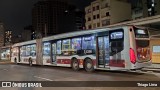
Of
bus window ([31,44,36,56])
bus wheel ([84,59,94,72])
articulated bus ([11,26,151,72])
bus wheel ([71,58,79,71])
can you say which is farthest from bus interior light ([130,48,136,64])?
bus window ([31,44,36,56])

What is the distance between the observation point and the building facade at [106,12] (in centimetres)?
6825

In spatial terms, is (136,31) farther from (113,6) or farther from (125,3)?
(125,3)

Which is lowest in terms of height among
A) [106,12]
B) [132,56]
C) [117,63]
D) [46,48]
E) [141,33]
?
[117,63]

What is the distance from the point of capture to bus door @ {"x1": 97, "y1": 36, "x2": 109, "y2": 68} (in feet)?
55.3

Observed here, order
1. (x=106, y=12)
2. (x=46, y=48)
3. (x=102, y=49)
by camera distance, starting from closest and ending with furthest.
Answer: (x=102, y=49), (x=46, y=48), (x=106, y=12)

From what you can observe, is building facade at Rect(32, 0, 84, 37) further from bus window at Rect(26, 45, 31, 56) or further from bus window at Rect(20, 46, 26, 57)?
bus window at Rect(26, 45, 31, 56)

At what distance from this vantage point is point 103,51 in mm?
17219

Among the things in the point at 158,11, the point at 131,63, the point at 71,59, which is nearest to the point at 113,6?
→ the point at 158,11

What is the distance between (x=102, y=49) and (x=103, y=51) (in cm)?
20

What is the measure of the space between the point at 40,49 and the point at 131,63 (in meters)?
13.7

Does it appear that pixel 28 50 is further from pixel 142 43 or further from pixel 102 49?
pixel 142 43

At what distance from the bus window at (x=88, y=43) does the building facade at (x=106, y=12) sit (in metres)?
48.7

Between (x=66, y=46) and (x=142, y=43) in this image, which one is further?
(x=66, y=46)

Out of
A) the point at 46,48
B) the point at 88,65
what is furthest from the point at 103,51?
the point at 46,48
